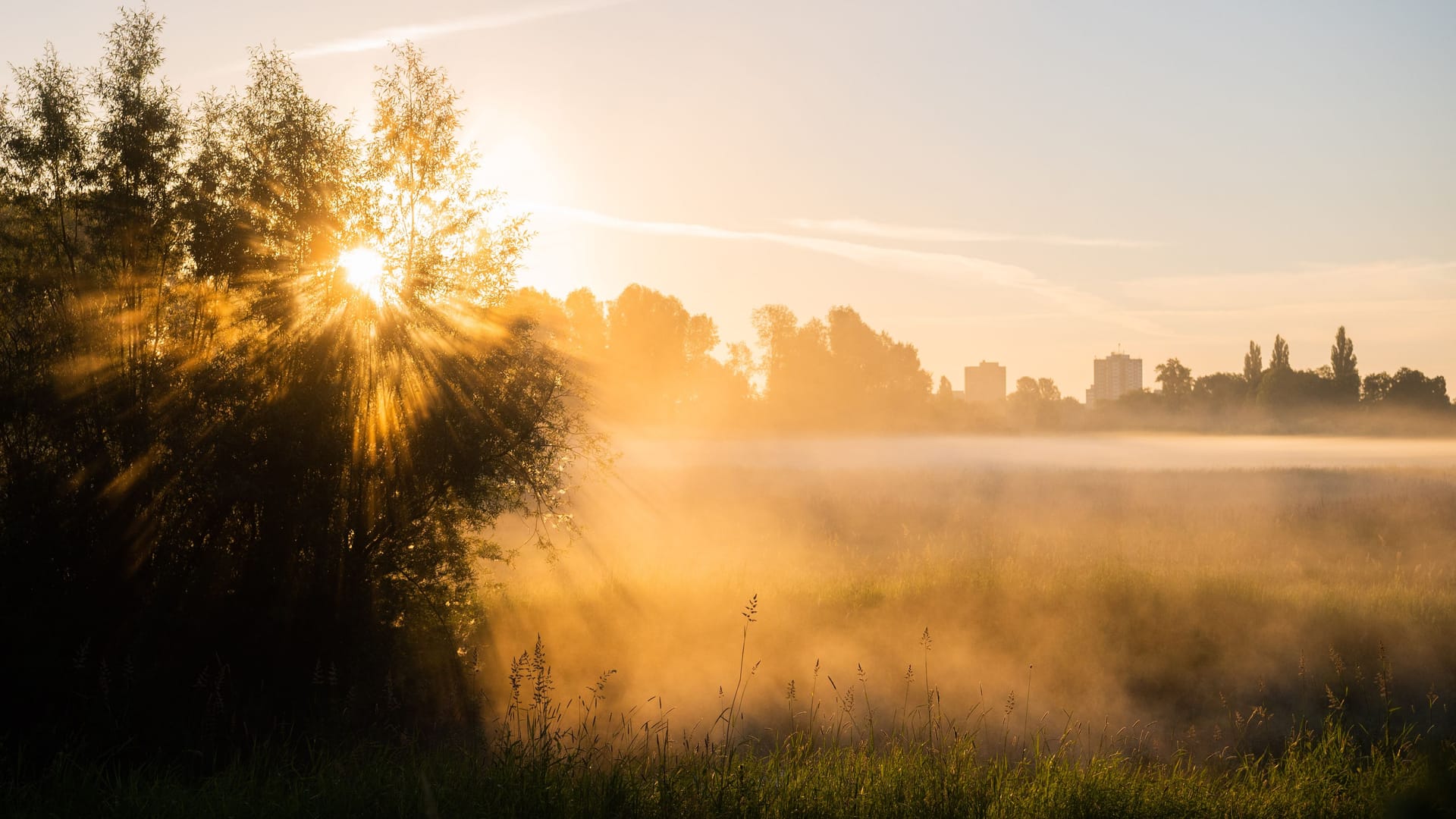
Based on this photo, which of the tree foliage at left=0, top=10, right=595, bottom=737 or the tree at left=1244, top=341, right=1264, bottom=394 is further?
the tree at left=1244, top=341, right=1264, bottom=394

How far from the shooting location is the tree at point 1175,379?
336ft

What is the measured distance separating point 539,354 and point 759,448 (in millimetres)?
46172

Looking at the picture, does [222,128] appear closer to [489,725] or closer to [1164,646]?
[489,725]

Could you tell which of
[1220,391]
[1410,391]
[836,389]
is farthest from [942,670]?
[1220,391]

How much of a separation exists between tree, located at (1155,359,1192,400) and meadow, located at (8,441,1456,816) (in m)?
66.2

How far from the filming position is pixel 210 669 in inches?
→ 579

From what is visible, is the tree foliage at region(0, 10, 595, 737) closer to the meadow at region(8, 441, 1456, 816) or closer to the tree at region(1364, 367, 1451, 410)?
the meadow at region(8, 441, 1456, 816)

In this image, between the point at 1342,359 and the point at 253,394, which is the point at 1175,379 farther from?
the point at 253,394

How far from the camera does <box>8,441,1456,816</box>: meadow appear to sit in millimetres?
8164

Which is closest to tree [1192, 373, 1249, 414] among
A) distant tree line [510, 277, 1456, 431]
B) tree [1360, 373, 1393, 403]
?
distant tree line [510, 277, 1456, 431]

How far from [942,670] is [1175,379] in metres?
106

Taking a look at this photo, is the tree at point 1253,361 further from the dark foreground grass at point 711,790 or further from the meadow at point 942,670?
the dark foreground grass at point 711,790

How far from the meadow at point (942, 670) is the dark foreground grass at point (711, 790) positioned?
39 millimetres

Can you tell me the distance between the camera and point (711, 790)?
313 inches
